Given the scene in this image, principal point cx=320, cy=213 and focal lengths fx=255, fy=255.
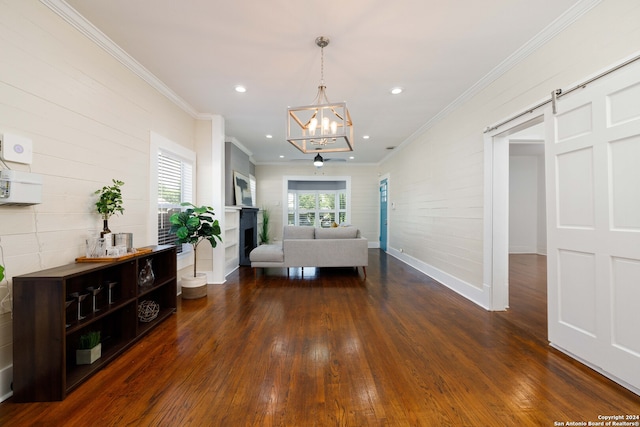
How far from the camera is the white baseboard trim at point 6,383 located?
165cm

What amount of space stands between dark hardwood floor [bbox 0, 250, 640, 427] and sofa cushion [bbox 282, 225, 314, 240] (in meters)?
1.69

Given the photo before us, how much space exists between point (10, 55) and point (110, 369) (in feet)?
7.63

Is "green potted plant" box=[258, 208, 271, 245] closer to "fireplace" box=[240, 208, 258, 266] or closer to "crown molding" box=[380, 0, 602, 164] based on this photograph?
"fireplace" box=[240, 208, 258, 266]

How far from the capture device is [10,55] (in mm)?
1702

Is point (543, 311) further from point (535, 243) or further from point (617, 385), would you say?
point (535, 243)

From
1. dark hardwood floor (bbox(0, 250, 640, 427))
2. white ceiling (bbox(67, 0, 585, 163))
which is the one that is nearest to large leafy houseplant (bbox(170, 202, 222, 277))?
dark hardwood floor (bbox(0, 250, 640, 427))

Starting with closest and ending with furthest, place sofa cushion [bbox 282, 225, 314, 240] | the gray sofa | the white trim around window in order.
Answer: the white trim around window, the gray sofa, sofa cushion [bbox 282, 225, 314, 240]

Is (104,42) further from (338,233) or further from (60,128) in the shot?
(338,233)

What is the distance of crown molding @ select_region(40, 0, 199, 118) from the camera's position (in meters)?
2.00

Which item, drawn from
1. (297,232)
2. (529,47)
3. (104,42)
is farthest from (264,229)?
(529,47)

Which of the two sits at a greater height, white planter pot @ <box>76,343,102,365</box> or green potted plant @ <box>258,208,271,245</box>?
green potted plant @ <box>258,208,271,245</box>

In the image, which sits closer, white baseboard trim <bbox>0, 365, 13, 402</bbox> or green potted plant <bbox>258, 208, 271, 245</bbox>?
white baseboard trim <bbox>0, 365, 13, 402</bbox>

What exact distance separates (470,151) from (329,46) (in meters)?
2.36

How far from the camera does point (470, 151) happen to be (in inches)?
138
